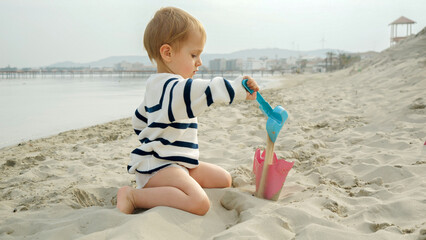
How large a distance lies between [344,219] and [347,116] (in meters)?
2.84

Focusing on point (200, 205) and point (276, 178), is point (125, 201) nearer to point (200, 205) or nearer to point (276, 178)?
point (200, 205)

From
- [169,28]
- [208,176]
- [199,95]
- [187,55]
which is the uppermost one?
[169,28]

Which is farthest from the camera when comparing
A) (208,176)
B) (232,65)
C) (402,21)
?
(232,65)

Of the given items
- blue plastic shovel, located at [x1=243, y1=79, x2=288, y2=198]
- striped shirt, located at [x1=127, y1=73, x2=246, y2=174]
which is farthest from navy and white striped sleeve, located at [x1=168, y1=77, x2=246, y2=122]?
blue plastic shovel, located at [x1=243, y1=79, x2=288, y2=198]

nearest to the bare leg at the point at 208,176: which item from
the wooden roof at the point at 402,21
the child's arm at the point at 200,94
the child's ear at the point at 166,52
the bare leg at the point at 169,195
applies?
the bare leg at the point at 169,195

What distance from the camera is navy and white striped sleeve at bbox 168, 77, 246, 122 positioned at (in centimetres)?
169

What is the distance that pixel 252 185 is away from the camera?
7.47 feet

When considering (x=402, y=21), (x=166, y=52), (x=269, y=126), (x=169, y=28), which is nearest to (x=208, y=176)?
(x=269, y=126)

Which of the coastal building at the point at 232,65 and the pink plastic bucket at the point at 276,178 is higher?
the coastal building at the point at 232,65

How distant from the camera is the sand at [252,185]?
5.01ft

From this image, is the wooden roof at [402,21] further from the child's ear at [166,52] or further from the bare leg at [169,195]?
the bare leg at [169,195]

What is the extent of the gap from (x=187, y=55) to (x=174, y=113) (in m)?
0.38

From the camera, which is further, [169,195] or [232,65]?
[232,65]

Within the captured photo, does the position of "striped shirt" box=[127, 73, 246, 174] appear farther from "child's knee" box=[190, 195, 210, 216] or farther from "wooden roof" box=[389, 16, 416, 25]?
"wooden roof" box=[389, 16, 416, 25]
